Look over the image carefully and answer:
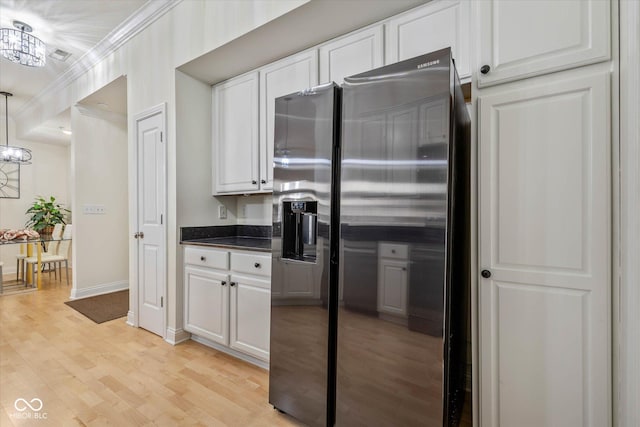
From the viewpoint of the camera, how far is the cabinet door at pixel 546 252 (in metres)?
1.07

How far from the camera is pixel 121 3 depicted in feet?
8.68

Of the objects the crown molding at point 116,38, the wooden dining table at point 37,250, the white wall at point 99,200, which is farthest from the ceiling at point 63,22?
the wooden dining table at point 37,250

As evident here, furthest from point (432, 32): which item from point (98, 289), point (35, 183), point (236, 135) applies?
point (35, 183)

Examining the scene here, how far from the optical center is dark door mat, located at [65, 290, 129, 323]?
11.0 feet

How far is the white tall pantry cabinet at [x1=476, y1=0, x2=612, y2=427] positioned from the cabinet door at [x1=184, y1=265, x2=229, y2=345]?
179 cm

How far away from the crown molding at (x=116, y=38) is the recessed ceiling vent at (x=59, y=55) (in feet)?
0.39

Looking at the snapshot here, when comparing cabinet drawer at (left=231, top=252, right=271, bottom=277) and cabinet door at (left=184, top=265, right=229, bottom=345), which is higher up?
cabinet drawer at (left=231, top=252, right=271, bottom=277)

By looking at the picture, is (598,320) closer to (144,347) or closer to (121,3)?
(144,347)

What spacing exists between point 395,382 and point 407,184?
860 millimetres

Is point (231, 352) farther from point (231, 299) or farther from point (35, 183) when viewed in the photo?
point (35, 183)

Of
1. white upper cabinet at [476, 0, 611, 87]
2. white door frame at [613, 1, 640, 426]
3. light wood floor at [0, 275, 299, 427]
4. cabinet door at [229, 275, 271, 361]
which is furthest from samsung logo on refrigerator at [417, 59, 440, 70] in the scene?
light wood floor at [0, 275, 299, 427]

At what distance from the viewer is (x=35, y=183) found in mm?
5758

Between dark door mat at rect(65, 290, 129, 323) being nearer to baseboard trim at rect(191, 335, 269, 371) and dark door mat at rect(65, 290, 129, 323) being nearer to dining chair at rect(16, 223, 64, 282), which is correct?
baseboard trim at rect(191, 335, 269, 371)

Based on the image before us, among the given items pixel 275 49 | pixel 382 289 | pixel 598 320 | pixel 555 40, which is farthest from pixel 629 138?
pixel 275 49
